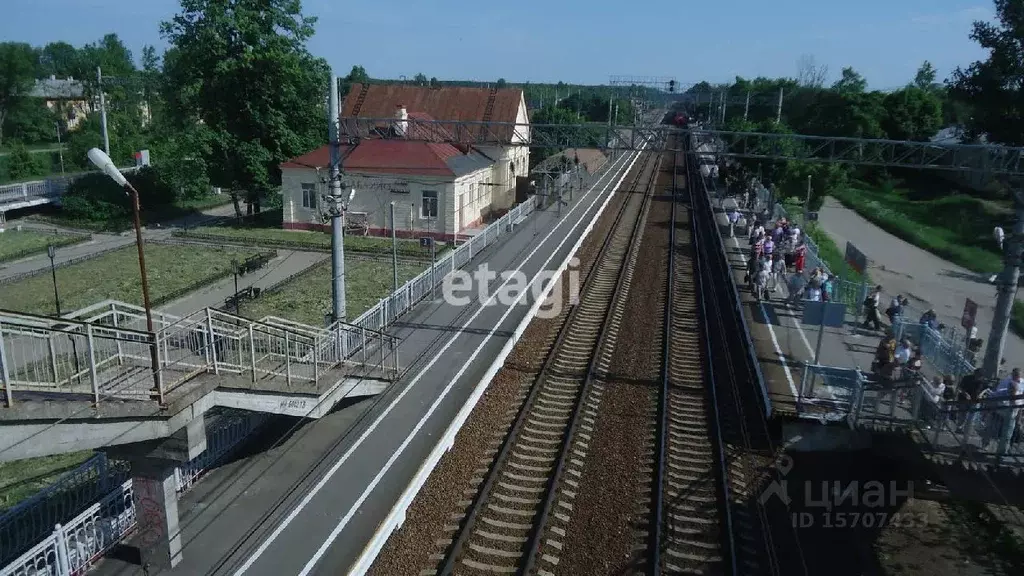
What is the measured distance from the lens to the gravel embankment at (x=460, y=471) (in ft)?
28.0

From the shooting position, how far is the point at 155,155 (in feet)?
→ 142

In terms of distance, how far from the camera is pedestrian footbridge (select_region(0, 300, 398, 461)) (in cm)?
615

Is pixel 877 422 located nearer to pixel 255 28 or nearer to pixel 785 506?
pixel 785 506

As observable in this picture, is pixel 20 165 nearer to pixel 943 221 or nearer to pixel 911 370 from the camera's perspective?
pixel 911 370

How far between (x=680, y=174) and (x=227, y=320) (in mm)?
55597

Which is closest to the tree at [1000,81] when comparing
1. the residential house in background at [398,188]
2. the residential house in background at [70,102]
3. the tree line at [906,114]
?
the tree line at [906,114]

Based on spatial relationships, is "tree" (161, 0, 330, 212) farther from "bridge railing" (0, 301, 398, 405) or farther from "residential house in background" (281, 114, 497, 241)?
"bridge railing" (0, 301, 398, 405)

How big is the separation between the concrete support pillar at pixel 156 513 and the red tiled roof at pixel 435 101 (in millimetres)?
37195

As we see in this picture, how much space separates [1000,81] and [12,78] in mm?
72820

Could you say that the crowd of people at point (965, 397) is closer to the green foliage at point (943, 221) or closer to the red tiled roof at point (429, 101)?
the green foliage at point (943, 221)

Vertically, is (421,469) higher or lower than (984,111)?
lower

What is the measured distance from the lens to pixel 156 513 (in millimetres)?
7703

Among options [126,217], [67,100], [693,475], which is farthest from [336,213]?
[67,100]

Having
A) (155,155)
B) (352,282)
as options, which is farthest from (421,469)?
(155,155)
